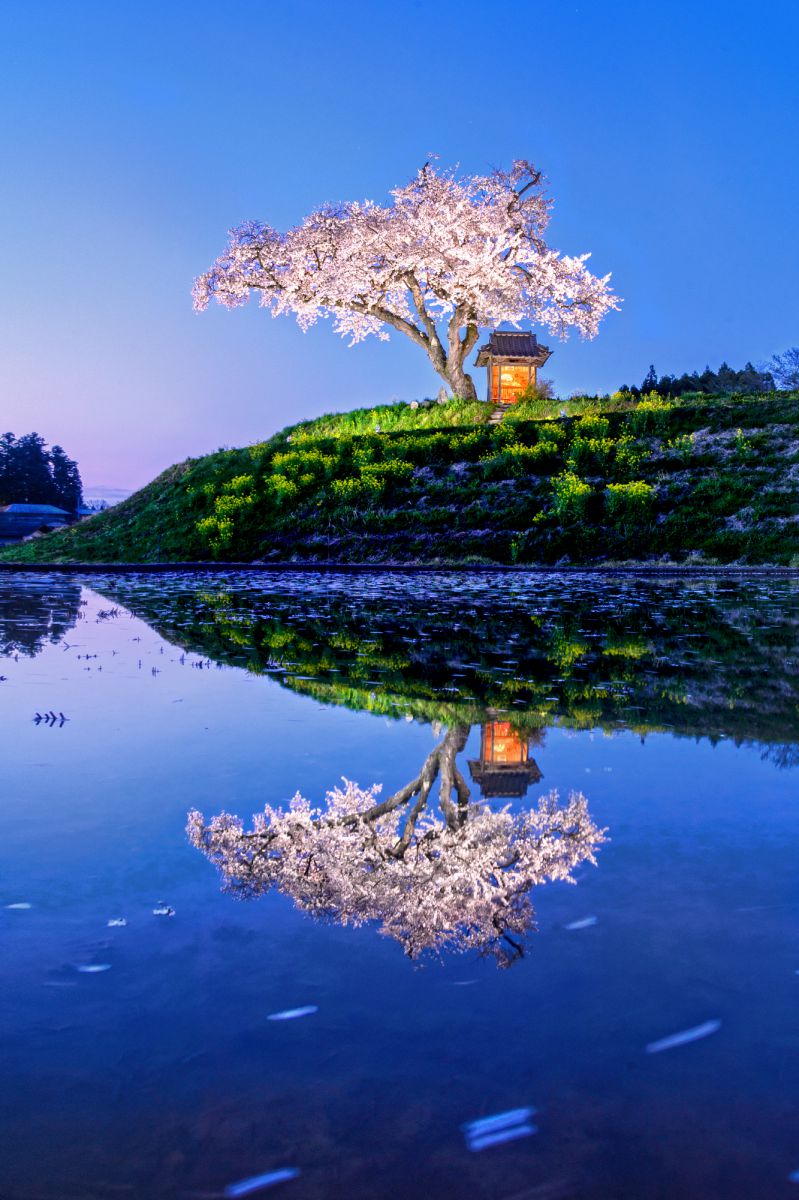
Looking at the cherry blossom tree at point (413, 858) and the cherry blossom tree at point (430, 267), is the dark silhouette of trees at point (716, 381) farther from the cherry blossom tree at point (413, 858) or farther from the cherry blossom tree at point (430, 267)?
the cherry blossom tree at point (413, 858)

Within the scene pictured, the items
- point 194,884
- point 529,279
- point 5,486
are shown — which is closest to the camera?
point 194,884

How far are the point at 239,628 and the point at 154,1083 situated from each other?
30.4 feet

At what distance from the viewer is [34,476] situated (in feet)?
372

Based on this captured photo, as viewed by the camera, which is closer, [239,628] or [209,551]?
[239,628]

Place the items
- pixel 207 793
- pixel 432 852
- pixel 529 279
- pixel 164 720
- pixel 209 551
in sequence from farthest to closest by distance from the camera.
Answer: pixel 529 279
pixel 209 551
pixel 164 720
pixel 207 793
pixel 432 852

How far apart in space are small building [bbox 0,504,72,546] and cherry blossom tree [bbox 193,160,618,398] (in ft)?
200

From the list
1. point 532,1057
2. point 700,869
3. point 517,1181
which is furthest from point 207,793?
point 517,1181

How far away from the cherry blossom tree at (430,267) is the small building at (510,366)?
12.0ft

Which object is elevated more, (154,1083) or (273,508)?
(273,508)

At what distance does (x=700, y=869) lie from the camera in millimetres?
3076

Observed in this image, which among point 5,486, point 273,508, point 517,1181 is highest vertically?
point 5,486

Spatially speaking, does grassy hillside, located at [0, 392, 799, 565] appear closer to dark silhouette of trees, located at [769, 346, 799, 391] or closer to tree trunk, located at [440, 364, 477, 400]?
tree trunk, located at [440, 364, 477, 400]

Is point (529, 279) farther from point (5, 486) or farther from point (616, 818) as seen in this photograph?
point (5, 486)

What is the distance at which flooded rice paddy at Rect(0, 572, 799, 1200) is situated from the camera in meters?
1.68
